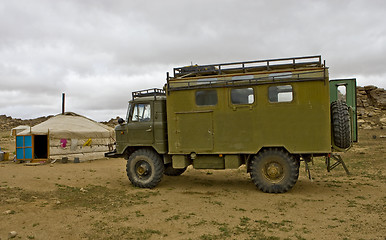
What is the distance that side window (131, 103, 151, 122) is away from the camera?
1048 centimetres

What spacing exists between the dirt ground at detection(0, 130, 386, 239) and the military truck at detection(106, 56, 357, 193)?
895 millimetres

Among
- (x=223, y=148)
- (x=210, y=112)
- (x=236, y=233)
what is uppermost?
(x=210, y=112)

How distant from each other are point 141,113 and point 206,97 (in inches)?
93.0

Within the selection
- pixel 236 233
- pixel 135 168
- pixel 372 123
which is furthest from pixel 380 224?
pixel 372 123

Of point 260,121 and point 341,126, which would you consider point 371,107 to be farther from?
point 260,121

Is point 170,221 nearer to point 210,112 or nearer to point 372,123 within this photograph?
point 210,112

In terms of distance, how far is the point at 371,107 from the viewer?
1592 inches

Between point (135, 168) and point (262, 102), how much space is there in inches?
183

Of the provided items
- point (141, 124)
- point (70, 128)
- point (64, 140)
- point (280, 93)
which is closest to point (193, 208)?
point (141, 124)

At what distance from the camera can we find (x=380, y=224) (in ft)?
20.3

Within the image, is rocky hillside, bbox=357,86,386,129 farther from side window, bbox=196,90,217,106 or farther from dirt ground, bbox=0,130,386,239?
side window, bbox=196,90,217,106

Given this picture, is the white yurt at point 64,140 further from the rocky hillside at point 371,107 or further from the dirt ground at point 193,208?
the rocky hillside at point 371,107

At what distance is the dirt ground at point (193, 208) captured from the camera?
599 centimetres

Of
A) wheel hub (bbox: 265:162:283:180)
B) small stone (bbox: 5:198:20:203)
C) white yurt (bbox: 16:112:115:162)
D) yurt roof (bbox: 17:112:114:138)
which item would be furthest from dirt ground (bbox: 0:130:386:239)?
yurt roof (bbox: 17:112:114:138)
